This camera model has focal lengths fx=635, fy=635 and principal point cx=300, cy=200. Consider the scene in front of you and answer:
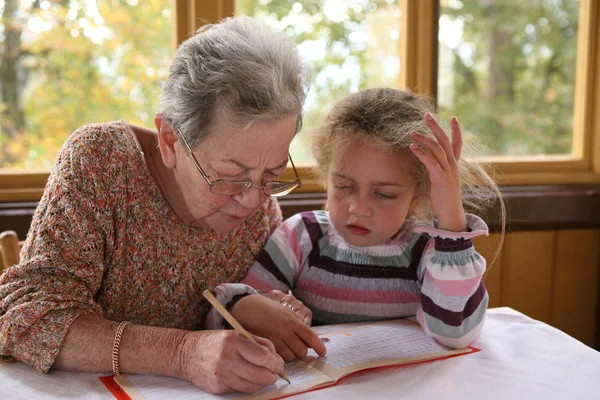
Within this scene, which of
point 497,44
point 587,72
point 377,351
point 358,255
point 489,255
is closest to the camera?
point 377,351

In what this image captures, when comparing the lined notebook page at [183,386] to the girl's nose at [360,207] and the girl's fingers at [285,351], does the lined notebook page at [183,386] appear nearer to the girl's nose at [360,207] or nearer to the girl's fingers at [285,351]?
the girl's fingers at [285,351]

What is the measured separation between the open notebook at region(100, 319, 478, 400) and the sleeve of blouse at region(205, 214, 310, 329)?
0.63 ft

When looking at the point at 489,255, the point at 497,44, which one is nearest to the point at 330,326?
the point at 489,255

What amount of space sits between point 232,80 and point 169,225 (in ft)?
1.33

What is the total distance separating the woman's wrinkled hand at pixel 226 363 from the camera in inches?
43.8

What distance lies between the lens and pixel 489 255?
2.40m

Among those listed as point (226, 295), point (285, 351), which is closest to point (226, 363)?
point (285, 351)

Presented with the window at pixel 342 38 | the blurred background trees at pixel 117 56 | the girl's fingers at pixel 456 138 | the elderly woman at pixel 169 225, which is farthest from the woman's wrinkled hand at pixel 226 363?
the window at pixel 342 38

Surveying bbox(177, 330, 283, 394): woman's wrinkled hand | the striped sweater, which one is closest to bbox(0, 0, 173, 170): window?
the striped sweater

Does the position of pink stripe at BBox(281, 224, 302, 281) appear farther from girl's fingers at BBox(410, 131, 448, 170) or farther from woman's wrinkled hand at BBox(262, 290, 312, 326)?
girl's fingers at BBox(410, 131, 448, 170)

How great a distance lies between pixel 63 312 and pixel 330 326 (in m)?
0.60

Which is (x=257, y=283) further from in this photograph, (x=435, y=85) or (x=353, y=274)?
(x=435, y=85)

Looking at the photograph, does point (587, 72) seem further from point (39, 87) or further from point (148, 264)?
point (39, 87)

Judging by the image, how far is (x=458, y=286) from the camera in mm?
1412
